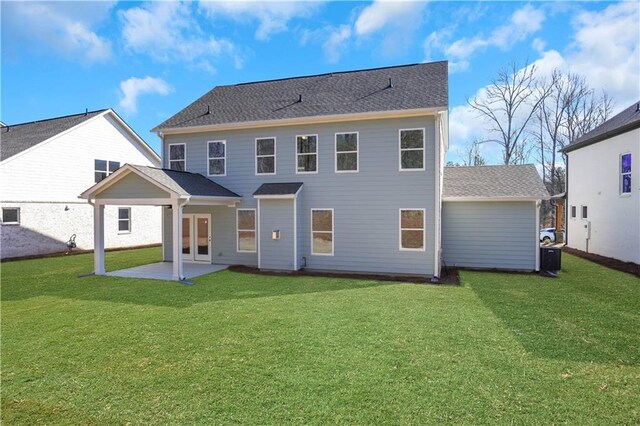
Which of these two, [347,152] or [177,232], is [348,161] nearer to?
[347,152]

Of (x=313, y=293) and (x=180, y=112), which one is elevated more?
(x=180, y=112)

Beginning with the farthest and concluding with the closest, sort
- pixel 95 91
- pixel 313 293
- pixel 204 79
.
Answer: pixel 95 91
pixel 204 79
pixel 313 293

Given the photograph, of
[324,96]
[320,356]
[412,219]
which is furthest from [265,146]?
[320,356]

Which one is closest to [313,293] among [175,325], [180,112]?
[175,325]

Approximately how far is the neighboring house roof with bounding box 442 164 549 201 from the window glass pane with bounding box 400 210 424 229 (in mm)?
2262

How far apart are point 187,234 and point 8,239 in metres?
8.16

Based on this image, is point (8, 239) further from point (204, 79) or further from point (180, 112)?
point (204, 79)

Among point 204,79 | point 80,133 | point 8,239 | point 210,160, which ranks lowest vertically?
point 8,239

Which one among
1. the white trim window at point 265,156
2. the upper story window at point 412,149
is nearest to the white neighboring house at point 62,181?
the white trim window at point 265,156

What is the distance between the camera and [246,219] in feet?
41.8

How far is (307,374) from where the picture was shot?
4.29 meters

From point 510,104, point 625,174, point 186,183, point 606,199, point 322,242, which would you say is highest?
point 510,104

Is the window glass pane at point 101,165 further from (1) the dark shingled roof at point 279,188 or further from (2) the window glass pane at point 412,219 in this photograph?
(2) the window glass pane at point 412,219

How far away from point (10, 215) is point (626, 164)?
2542 centimetres
